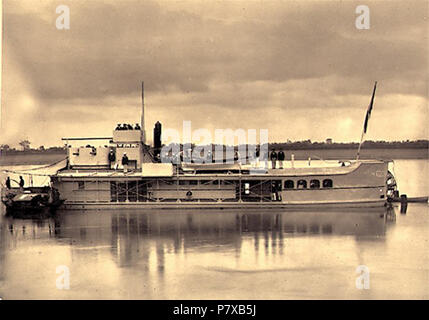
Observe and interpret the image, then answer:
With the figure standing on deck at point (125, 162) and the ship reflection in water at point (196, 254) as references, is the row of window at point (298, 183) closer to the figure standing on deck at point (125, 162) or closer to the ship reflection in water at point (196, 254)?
the ship reflection in water at point (196, 254)

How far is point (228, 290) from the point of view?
65.8ft

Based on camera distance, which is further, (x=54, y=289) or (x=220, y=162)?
(x=220, y=162)

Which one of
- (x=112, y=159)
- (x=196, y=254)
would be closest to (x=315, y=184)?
(x=112, y=159)

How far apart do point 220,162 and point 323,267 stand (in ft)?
59.4

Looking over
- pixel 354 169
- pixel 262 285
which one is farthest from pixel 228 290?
pixel 354 169

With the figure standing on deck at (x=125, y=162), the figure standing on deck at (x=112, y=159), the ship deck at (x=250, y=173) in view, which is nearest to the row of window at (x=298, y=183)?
the ship deck at (x=250, y=173)

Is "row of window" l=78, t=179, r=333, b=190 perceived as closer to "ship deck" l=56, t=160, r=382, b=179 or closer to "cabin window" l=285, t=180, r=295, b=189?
"cabin window" l=285, t=180, r=295, b=189

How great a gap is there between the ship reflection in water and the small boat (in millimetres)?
2018

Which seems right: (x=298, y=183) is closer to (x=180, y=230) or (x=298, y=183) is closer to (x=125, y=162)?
(x=180, y=230)

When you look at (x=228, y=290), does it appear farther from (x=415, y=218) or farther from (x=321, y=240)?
(x=415, y=218)

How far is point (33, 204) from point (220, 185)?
12556 mm

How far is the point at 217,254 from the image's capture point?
25.6 metres

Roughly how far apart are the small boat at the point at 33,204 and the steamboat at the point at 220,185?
2.29 ft
